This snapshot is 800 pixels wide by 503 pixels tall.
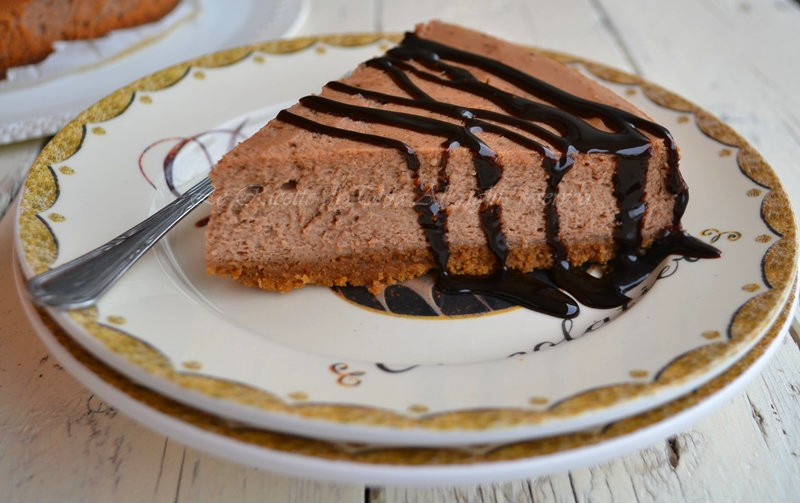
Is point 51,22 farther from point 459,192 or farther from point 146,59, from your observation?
point 459,192

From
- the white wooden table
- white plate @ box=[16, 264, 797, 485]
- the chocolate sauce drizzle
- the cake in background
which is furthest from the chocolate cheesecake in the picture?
the cake in background

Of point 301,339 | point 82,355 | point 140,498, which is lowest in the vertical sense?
point 140,498

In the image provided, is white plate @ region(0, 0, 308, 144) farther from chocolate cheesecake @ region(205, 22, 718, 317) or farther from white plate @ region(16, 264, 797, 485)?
white plate @ region(16, 264, 797, 485)

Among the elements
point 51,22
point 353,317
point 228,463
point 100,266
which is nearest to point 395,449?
point 228,463

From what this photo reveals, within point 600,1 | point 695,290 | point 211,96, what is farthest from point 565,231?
point 600,1

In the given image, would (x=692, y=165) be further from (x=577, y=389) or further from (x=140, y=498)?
(x=140, y=498)

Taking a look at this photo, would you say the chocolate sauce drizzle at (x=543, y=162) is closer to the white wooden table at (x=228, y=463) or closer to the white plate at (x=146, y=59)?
the white wooden table at (x=228, y=463)
